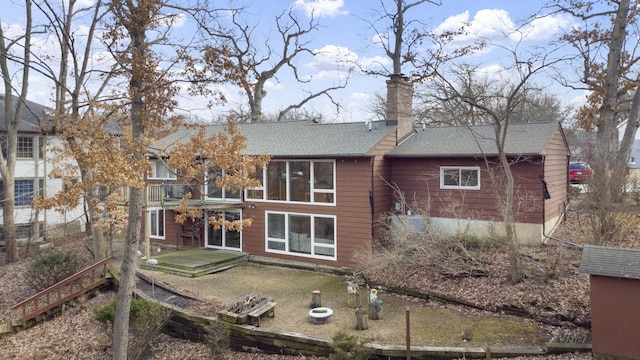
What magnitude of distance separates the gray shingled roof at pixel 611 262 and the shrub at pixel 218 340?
6.51 meters

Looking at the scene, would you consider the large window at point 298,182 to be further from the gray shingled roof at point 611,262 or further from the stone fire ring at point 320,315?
the gray shingled roof at point 611,262

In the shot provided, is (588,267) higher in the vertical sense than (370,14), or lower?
lower

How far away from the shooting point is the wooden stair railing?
11.2 m

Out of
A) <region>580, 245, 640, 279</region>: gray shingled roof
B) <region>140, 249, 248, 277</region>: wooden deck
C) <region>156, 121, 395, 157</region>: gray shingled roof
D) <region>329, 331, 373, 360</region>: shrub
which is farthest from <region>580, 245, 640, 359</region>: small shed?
<region>140, 249, 248, 277</region>: wooden deck

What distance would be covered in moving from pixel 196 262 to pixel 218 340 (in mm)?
6311

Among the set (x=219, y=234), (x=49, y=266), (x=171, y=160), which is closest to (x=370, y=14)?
(x=219, y=234)

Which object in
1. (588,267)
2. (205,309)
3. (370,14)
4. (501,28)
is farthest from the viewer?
(370,14)

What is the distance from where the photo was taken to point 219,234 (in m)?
16.9

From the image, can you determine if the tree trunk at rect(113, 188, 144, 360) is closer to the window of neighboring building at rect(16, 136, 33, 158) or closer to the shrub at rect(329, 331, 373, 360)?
the shrub at rect(329, 331, 373, 360)

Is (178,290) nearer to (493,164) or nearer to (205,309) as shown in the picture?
(205,309)

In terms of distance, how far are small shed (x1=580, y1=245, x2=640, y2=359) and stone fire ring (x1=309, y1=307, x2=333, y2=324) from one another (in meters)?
4.94

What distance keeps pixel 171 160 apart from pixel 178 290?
513 cm

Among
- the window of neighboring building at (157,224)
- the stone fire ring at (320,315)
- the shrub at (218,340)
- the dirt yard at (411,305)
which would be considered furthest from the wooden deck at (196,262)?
the stone fire ring at (320,315)

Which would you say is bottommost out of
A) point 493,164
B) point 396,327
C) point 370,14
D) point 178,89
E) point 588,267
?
point 396,327
